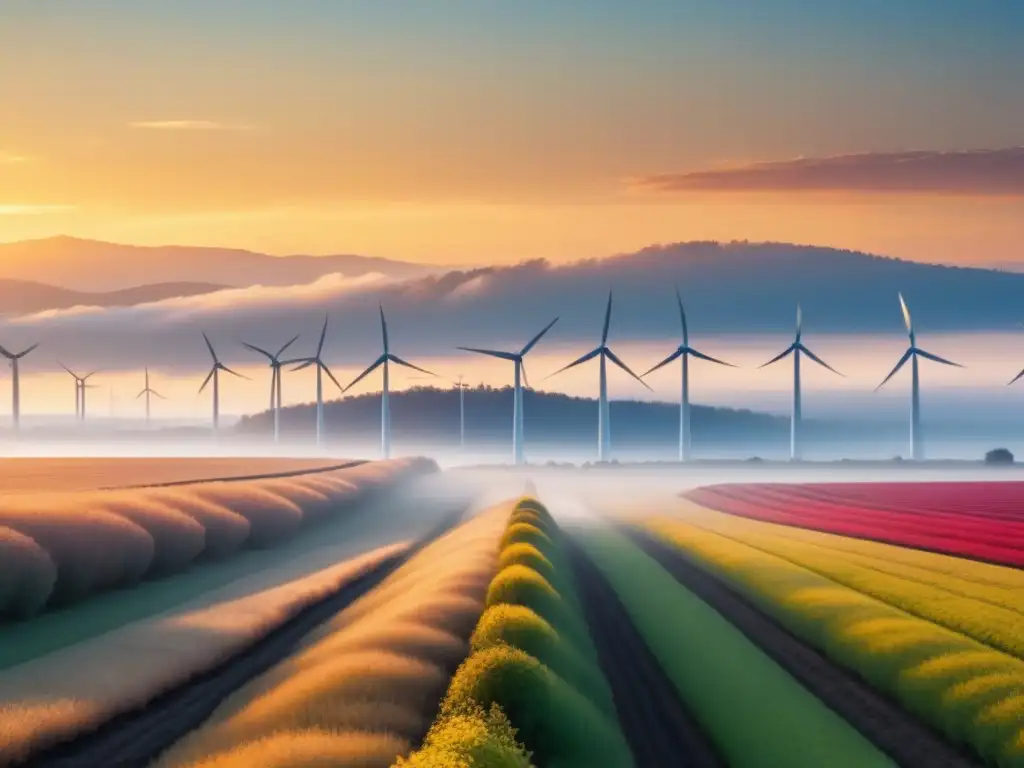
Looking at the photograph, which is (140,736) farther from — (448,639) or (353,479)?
(353,479)

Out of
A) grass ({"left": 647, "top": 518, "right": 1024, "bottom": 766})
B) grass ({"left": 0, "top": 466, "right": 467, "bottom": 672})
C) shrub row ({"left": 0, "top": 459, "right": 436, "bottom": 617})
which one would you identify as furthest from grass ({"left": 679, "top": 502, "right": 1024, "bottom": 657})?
shrub row ({"left": 0, "top": 459, "right": 436, "bottom": 617})

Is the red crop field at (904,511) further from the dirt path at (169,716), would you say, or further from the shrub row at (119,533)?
the shrub row at (119,533)

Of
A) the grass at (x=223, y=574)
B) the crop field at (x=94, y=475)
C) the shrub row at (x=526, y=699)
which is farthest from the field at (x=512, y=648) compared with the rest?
the crop field at (x=94, y=475)

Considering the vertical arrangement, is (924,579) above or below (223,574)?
above

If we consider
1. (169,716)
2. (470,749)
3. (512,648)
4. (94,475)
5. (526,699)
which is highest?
(470,749)

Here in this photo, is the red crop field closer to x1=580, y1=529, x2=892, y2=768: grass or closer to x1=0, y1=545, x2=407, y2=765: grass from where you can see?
x1=580, y1=529, x2=892, y2=768: grass

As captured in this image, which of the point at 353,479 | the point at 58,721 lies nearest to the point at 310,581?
the point at 58,721

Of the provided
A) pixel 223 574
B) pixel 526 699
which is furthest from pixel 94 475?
pixel 526 699

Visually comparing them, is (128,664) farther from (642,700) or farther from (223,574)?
(223,574)
